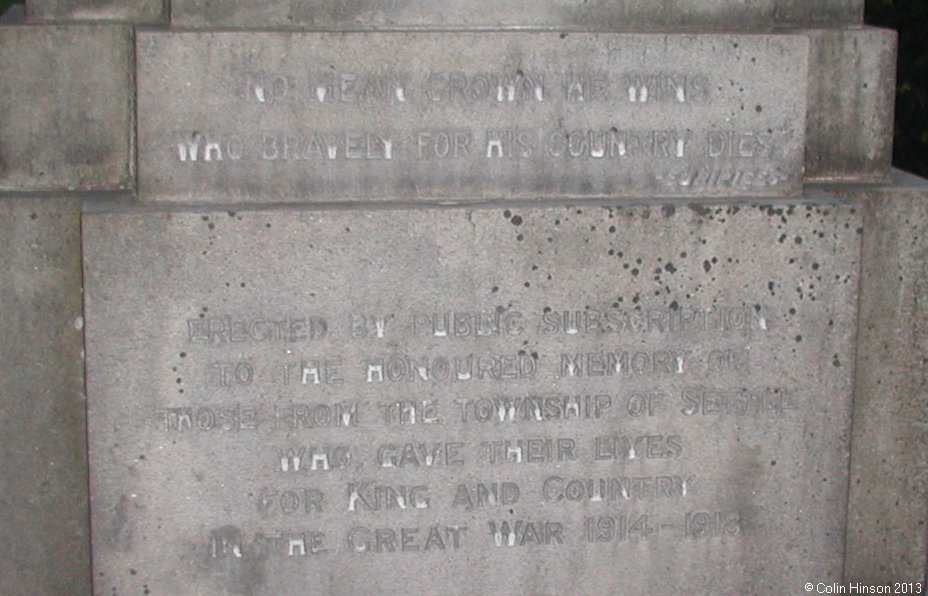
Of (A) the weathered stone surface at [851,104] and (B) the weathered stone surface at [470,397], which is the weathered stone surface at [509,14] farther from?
(B) the weathered stone surface at [470,397]

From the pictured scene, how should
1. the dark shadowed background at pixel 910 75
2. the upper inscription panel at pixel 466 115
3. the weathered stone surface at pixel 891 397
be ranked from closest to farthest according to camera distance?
the upper inscription panel at pixel 466 115
the weathered stone surface at pixel 891 397
the dark shadowed background at pixel 910 75

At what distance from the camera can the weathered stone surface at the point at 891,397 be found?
12.7 feet

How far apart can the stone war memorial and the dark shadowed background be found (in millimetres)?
2308

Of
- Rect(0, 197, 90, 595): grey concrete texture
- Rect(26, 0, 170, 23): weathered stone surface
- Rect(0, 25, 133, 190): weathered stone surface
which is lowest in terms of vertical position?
Rect(0, 197, 90, 595): grey concrete texture

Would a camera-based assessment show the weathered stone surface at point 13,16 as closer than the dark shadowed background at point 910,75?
Yes

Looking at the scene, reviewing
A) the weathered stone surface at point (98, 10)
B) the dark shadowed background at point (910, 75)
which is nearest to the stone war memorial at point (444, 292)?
the weathered stone surface at point (98, 10)

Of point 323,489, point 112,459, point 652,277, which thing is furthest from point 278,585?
point 652,277

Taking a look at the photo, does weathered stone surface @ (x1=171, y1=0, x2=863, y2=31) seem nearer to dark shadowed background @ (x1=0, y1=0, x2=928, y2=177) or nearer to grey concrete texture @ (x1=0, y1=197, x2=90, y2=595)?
grey concrete texture @ (x1=0, y1=197, x2=90, y2=595)

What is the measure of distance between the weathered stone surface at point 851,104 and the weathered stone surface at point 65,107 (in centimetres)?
183

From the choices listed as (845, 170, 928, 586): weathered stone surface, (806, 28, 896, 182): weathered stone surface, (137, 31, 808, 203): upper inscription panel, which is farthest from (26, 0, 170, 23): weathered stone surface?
(845, 170, 928, 586): weathered stone surface

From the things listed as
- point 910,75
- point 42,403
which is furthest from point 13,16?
point 910,75

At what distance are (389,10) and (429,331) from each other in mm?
838

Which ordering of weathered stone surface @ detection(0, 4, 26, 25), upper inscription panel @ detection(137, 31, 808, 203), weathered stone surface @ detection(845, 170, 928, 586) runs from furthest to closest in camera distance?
weathered stone surface @ detection(845, 170, 928, 586)
weathered stone surface @ detection(0, 4, 26, 25)
upper inscription panel @ detection(137, 31, 808, 203)

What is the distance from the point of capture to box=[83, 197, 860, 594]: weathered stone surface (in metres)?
3.65
